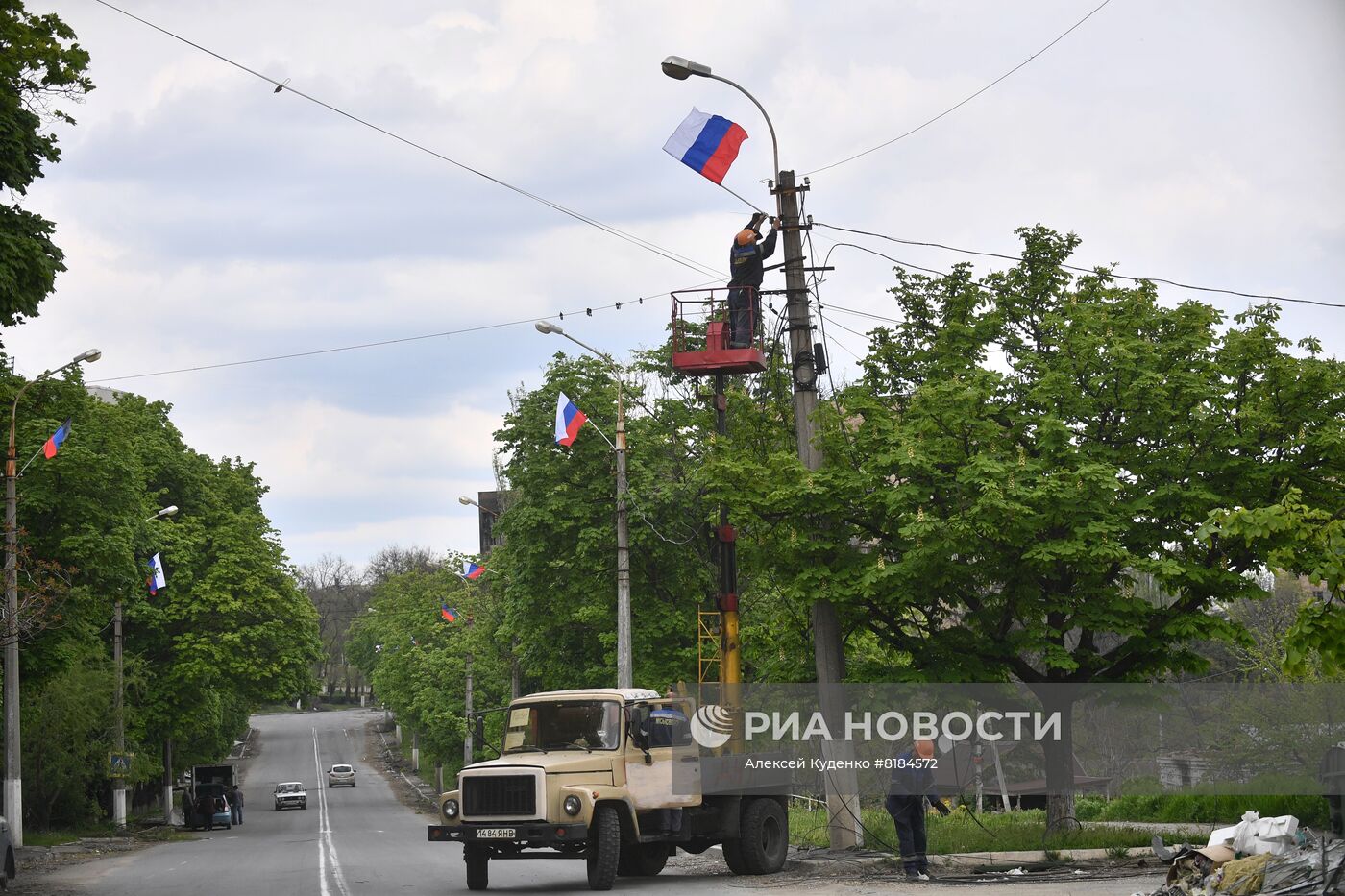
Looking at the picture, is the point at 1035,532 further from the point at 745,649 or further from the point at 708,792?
the point at 745,649

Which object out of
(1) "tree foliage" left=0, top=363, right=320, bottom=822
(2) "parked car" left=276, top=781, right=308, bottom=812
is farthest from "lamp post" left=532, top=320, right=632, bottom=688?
(2) "parked car" left=276, top=781, right=308, bottom=812

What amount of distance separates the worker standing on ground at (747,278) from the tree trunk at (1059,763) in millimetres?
7271

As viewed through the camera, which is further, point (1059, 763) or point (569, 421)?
point (569, 421)

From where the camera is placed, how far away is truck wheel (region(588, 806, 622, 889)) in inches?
650

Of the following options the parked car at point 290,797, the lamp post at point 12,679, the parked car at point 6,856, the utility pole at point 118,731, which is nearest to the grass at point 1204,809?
the parked car at point 6,856

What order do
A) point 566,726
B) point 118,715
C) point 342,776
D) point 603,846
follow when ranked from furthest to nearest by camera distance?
point 342,776 → point 118,715 → point 566,726 → point 603,846

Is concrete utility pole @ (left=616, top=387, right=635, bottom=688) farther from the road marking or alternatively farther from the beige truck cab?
the beige truck cab

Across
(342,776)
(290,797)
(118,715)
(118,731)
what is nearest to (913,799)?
(118,715)

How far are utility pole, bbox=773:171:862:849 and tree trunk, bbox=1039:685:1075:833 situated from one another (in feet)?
10.1

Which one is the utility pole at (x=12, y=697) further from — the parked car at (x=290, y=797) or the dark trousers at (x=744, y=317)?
the parked car at (x=290, y=797)

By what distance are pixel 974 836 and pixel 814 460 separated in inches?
237

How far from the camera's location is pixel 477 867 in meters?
17.4

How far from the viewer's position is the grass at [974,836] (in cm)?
1922

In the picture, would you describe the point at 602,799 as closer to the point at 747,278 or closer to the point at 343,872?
the point at 343,872
